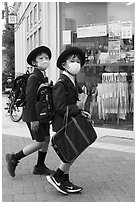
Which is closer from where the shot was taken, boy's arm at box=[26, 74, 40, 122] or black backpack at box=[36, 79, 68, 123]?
black backpack at box=[36, 79, 68, 123]

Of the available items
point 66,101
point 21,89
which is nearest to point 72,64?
point 66,101

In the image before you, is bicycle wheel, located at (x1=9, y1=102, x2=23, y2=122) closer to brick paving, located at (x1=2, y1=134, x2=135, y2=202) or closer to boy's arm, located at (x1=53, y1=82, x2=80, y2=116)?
brick paving, located at (x1=2, y1=134, x2=135, y2=202)

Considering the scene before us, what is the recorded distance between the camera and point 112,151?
6.79 meters

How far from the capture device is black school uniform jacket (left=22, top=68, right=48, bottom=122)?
497cm

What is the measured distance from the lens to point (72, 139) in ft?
14.2

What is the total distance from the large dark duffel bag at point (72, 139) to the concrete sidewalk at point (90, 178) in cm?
54

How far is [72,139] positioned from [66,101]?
46 centimetres

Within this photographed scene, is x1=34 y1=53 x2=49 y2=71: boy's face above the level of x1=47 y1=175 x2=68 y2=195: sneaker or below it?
above

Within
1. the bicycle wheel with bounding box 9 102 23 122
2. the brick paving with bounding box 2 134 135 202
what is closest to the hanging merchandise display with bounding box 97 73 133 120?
the brick paving with bounding box 2 134 135 202

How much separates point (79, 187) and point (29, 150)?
3.38 feet

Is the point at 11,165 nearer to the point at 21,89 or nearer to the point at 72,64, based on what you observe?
the point at 21,89

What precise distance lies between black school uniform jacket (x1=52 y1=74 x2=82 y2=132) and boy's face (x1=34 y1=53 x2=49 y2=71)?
0.75 m

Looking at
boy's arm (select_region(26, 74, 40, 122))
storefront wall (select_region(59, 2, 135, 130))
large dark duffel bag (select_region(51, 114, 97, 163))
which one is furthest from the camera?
storefront wall (select_region(59, 2, 135, 130))

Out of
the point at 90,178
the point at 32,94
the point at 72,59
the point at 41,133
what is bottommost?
the point at 90,178
